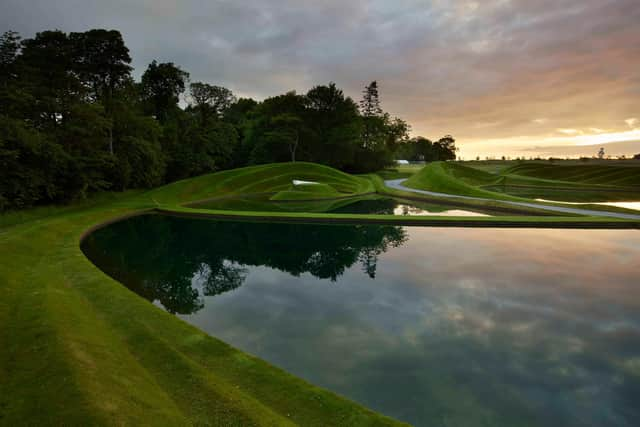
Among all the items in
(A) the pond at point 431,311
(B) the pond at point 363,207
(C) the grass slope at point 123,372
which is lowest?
(A) the pond at point 431,311

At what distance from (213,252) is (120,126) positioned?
86.3ft

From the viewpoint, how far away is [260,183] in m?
42.2

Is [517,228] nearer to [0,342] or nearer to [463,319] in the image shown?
[463,319]

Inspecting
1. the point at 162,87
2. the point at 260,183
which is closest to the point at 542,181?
the point at 260,183

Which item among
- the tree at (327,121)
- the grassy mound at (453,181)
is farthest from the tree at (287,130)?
the grassy mound at (453,181)

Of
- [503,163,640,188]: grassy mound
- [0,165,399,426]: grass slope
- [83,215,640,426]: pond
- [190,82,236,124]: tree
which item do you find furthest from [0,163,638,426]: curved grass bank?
[503,163,640,188]: grassy mound

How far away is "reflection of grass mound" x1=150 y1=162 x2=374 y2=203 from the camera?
36125 mm

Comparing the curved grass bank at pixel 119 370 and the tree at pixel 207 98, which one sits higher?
the tree at pixel 207 98

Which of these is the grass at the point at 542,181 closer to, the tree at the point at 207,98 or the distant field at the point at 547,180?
the distant field at the point at 547,180

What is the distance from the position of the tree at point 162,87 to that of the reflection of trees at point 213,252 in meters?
29.7

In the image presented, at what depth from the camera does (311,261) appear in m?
14.2

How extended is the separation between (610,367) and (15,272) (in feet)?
54.9

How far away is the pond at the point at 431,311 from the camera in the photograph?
588 centimetres

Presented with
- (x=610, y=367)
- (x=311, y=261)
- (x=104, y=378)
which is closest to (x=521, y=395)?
(x=610, y=367)
